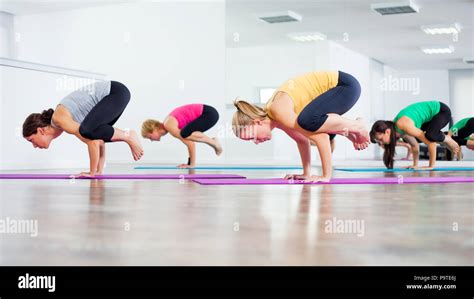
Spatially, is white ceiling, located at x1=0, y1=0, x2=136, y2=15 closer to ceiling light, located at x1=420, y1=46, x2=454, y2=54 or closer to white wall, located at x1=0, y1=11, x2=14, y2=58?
white wall, located at x1=0, y1=11, x2=14, y2=58

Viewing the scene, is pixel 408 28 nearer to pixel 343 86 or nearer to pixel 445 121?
pixel 445 121

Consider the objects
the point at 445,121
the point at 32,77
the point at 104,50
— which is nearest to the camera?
the point at 445,121

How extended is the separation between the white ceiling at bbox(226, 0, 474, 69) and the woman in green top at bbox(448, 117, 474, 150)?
6.99ft

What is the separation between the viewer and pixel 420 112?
5734mm

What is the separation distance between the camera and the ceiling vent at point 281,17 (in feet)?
29.9

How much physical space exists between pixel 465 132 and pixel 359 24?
3.38m

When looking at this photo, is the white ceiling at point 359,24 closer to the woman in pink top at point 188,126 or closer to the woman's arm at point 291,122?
the woman in pink top at point 188,126

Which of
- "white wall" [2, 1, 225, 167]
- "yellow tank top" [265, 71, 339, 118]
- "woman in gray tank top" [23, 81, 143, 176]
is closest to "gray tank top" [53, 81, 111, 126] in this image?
"woman in gray tank top" [23, 81, 143, 176]

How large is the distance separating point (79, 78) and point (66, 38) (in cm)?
329

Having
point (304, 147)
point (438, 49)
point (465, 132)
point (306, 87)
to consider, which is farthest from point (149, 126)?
point (438, 49)

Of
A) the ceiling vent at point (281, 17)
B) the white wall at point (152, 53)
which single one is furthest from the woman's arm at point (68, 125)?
the ceiling vent at point (281, 17)

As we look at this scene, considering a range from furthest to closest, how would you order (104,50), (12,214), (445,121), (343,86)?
1. (104,50)
2. (445,121)
3. (343,86)
4. (12,214)
